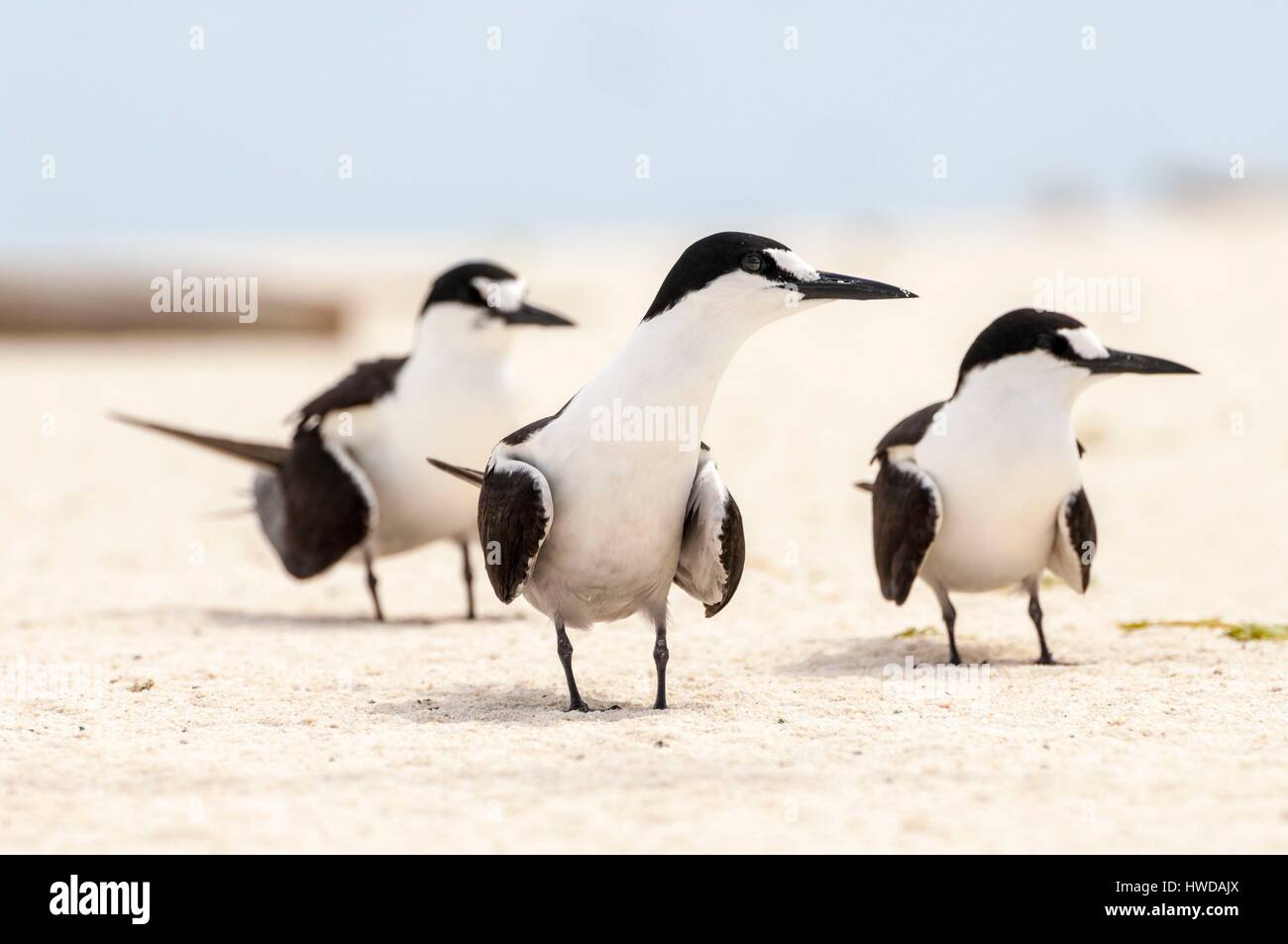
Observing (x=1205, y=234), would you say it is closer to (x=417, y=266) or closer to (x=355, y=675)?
(x=417, y=266)

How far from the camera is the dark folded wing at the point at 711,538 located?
185 inches

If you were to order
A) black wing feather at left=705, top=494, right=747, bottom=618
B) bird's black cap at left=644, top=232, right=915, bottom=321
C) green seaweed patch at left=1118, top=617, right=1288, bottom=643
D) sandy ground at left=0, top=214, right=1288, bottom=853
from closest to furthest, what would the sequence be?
sandy ground at left=0, top=214, right=1288, bottom=853
bird's black cap at left=644, top=232, right=915, bottom=321
black wing feather at left=705, top=494, right=747, bottom=618
green seaweed patch at left=1118, top=617, right=1288, bottom=643

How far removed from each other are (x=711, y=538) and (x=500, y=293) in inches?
105

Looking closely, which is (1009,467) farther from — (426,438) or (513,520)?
(426,438)

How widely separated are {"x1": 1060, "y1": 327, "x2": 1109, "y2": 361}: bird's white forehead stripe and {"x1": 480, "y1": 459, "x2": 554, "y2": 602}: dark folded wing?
6.48ft

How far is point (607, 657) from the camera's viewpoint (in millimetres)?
5973

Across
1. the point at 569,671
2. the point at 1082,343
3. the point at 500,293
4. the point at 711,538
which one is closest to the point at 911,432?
the point at 1082,343

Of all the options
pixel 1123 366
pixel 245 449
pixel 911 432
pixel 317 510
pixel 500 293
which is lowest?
pixel 317 510

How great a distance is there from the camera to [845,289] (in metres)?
4.65

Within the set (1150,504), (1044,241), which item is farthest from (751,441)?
(1044,241)

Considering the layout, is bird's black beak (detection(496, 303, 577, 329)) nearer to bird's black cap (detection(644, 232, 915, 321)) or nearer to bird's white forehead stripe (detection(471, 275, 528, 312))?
bird's white forehead stripe (detection(471, 275, 528, 312))

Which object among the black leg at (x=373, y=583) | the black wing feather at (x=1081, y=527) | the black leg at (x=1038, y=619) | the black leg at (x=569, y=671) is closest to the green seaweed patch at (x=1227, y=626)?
the black leg at (x=1038, y=619)

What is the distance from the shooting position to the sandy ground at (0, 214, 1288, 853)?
349cm

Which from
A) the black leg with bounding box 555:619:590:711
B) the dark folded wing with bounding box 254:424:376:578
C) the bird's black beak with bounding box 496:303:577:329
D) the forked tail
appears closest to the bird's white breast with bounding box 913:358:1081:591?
the black leg with bounding box 555:619:590:711
